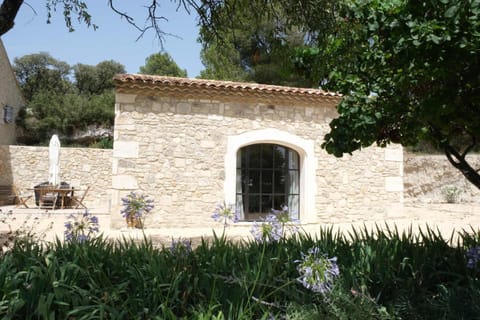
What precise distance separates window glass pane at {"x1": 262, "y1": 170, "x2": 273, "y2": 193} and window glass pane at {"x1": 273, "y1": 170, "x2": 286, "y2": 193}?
0.34 ft

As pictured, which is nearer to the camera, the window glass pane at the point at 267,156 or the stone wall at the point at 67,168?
the window glass pane at the point at 267,156

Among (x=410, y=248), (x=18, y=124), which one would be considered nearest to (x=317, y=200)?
(x=410, y=248)

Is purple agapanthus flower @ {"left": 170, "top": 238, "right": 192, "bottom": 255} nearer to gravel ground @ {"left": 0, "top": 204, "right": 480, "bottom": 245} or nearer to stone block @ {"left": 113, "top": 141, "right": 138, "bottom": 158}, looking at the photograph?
gravel ground @ {"left": 0, "top": 204, "right": 480, "bottom": 245}

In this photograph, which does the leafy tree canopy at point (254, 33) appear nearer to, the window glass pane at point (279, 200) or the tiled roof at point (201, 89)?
the tiled roof at point (201, 89)

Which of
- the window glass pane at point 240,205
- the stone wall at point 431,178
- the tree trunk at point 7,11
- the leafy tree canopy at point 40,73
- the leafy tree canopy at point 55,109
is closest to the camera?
the tree trunk at point 7,11

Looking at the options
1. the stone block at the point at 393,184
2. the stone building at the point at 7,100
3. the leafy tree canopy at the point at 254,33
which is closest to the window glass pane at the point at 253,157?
the leafy tree canopy at the point at 254,33

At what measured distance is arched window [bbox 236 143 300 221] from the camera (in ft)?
27.5

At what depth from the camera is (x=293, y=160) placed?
8.68 m

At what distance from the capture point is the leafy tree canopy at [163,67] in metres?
27.2

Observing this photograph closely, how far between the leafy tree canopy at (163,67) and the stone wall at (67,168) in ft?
47.4

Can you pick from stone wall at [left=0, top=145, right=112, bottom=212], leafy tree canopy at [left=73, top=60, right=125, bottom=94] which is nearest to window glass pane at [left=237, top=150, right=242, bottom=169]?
stone wall at [left=0, top=145, right=112, bottom=212]

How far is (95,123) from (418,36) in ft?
70.1

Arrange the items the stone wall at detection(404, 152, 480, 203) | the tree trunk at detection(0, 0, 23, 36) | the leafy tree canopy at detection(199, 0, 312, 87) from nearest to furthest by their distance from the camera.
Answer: the tree trunk at detection(0, 0, 23, 36)
the leafy tree canopy at detection(199, 0, 312, 87)
the stone wall at detection(404, 152, 480, 203)

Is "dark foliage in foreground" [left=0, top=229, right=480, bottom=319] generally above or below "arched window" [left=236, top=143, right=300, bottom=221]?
below
